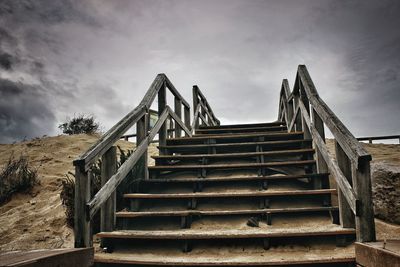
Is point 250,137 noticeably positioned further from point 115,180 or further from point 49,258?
point 49,258

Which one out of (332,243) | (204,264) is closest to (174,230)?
(204,264)

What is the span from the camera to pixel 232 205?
337 cm

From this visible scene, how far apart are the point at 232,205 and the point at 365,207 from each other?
1567 millimetres

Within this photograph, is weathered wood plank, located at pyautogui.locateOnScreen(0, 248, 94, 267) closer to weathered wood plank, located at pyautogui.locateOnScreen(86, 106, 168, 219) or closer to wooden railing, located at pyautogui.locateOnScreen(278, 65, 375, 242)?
weathered wood plank, located at pyautogui.locateOnScreen(86, 106, 168, 219)

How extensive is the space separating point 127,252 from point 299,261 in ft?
5.04

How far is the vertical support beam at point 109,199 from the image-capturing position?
9.42 feet

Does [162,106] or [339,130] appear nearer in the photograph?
[339,130]

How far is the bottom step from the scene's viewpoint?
7.14 ft

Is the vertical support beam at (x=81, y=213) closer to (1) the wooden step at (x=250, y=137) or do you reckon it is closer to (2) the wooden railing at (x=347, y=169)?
(2) the wooden railing at (x=347, y=169)

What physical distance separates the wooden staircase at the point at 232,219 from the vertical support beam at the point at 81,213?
24 cm

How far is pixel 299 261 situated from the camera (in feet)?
7.10

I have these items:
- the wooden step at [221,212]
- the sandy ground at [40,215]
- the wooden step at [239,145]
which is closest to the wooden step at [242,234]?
the wooden step at [221,212]

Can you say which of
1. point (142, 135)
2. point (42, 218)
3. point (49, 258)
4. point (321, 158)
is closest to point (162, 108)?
point (142, 135)

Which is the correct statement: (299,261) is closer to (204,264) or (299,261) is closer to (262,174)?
(204,264)
